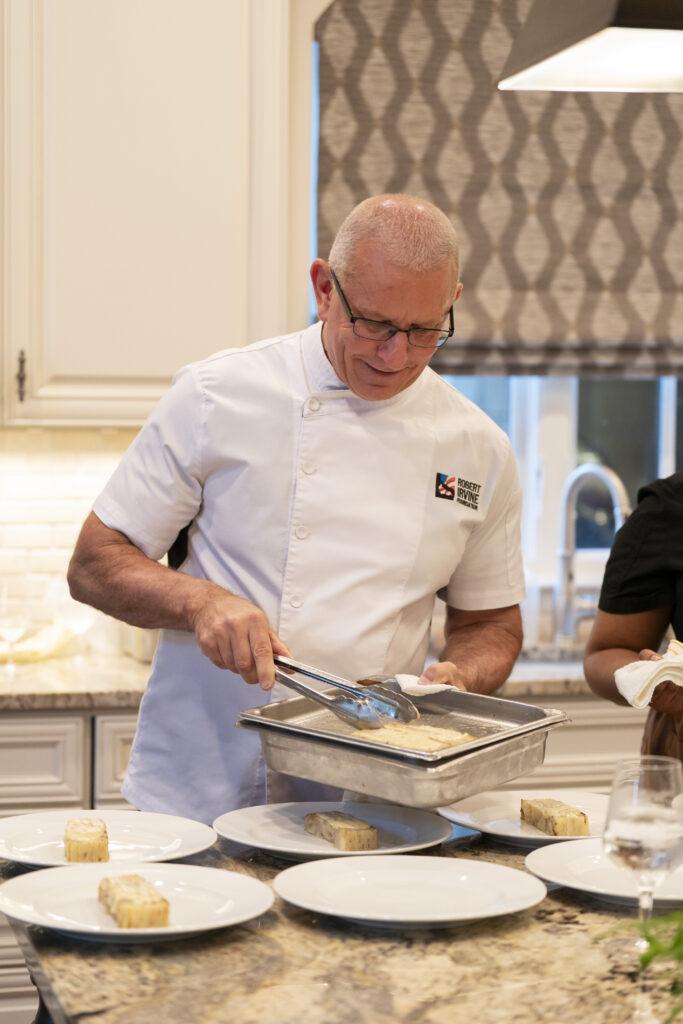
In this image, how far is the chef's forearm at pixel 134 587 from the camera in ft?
6.04

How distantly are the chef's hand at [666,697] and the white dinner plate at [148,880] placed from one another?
2.36ft

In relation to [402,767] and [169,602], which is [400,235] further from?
[402,767]

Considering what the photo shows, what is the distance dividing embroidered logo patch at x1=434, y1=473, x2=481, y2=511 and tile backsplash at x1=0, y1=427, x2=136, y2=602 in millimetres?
1590

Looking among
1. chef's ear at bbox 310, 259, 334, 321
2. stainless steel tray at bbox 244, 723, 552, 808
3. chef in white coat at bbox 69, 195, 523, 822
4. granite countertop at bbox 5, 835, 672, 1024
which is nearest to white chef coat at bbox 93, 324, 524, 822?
chef in white coat at bbox 69, 195, 523, 822

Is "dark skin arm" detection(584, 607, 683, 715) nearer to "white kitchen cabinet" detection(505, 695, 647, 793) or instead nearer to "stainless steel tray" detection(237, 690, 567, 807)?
"stainless steel tray" detection(237, 690, 567, 807)

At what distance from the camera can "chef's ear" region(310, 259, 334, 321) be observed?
1896 mm

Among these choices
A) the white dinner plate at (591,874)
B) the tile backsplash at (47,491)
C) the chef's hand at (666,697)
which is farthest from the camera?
the tile backsplash at (47,491)

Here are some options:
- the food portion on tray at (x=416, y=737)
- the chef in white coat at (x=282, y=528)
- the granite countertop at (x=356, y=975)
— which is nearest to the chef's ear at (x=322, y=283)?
the chef in white coat at (x=282, y=528)

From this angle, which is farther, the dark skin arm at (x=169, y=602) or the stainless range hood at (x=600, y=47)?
the dark skin arm at (x=169, y=602)

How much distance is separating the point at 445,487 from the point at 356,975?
95 cm

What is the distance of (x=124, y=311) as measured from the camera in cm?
322

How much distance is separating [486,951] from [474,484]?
3.00 ft

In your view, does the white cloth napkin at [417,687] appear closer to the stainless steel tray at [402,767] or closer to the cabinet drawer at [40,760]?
the stainless steel tray at [402,767]

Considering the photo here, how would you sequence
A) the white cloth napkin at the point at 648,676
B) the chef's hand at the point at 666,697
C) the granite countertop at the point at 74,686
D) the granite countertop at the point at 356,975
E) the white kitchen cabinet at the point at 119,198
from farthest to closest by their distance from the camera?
the white kitchen cabinet at the point at 119,198, the granite countertop at the point at 74,686, the chef's hand at the point at 666,697, the white cloth napkin at the point at 648,676, the granite countertop at the point at 356,975
